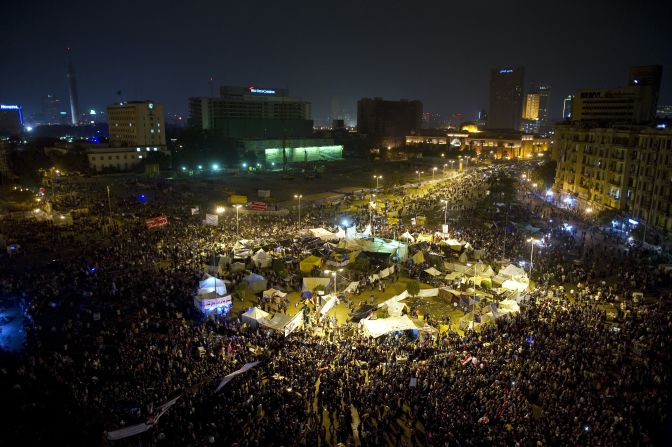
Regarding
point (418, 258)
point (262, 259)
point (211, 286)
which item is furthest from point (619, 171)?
point (211, 286)

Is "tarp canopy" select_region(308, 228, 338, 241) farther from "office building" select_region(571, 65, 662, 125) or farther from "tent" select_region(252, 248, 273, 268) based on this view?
"office building" select_region(571, 65, 662, 125)

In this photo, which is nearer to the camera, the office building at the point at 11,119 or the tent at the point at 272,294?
the tent at the point at 272,294

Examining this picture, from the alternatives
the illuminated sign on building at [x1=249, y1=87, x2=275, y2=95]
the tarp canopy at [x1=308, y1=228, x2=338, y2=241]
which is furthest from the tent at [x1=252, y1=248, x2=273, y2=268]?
the illuminated sign on building at [x1=249, y1=87, x2=275, y2=95]

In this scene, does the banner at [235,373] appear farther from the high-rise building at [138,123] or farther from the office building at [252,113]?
the office building at [252,113]

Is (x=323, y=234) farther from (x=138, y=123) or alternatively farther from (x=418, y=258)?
(x=138, y=123)

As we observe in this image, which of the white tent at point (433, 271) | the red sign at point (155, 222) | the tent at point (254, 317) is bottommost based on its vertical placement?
the white tent at point (433, 271)

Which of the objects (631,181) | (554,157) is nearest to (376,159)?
(554,157)

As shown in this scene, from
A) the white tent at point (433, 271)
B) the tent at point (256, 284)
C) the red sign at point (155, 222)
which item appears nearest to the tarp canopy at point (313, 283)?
the tent at point (256, 284)
